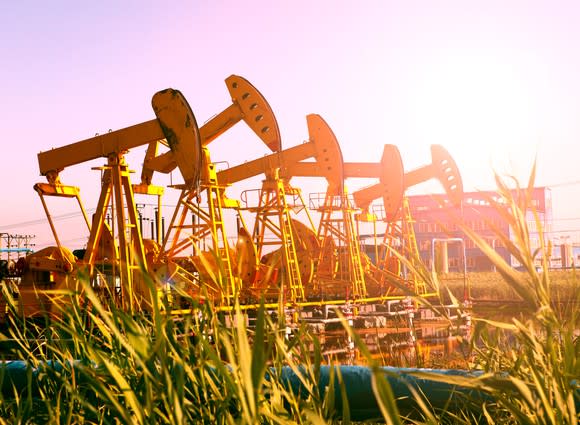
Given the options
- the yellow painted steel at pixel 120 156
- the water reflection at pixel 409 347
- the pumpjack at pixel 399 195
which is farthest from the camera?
the pumpjack at pixel 399 195

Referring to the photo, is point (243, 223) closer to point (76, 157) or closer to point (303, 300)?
point (303, 300)

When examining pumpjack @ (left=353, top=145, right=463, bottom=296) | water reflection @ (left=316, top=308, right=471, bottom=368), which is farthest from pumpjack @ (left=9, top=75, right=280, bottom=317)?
pumpjack @ (left=353, top=145, right=463, bottom=296)

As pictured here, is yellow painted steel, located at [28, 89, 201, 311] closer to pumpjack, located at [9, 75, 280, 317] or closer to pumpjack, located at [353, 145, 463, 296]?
pumpjack, located at [9, 75, 280, 317]

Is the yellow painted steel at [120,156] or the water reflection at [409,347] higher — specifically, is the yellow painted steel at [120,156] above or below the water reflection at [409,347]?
above

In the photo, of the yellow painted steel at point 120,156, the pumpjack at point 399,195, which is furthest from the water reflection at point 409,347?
the yellow painted steel at point 120,156

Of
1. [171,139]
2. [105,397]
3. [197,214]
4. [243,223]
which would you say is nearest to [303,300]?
[243,223]

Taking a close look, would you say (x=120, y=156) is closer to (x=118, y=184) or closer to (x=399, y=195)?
(x=118, y=184)

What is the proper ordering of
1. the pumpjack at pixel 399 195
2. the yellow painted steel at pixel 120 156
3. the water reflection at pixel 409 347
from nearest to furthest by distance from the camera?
the water reflection at pixel 409 347, the yellow painted steel at pixel 120 156, the pumpjack at pixel 399 195

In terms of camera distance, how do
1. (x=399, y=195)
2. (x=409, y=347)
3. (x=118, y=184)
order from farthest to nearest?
1. (x=399, y=195)
2. (x=118, y=184)
3. (x=409, y=347)

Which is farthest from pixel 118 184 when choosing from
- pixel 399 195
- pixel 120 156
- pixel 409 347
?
pixel 399 195

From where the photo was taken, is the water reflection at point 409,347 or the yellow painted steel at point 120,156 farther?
the yellow painted steel at point 120,156

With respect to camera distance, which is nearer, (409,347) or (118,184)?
(409,347)

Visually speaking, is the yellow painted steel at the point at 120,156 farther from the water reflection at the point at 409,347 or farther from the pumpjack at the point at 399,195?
the pumpjack at the point at 399,195

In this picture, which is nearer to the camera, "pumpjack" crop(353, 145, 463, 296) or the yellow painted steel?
the yellow painted steel
